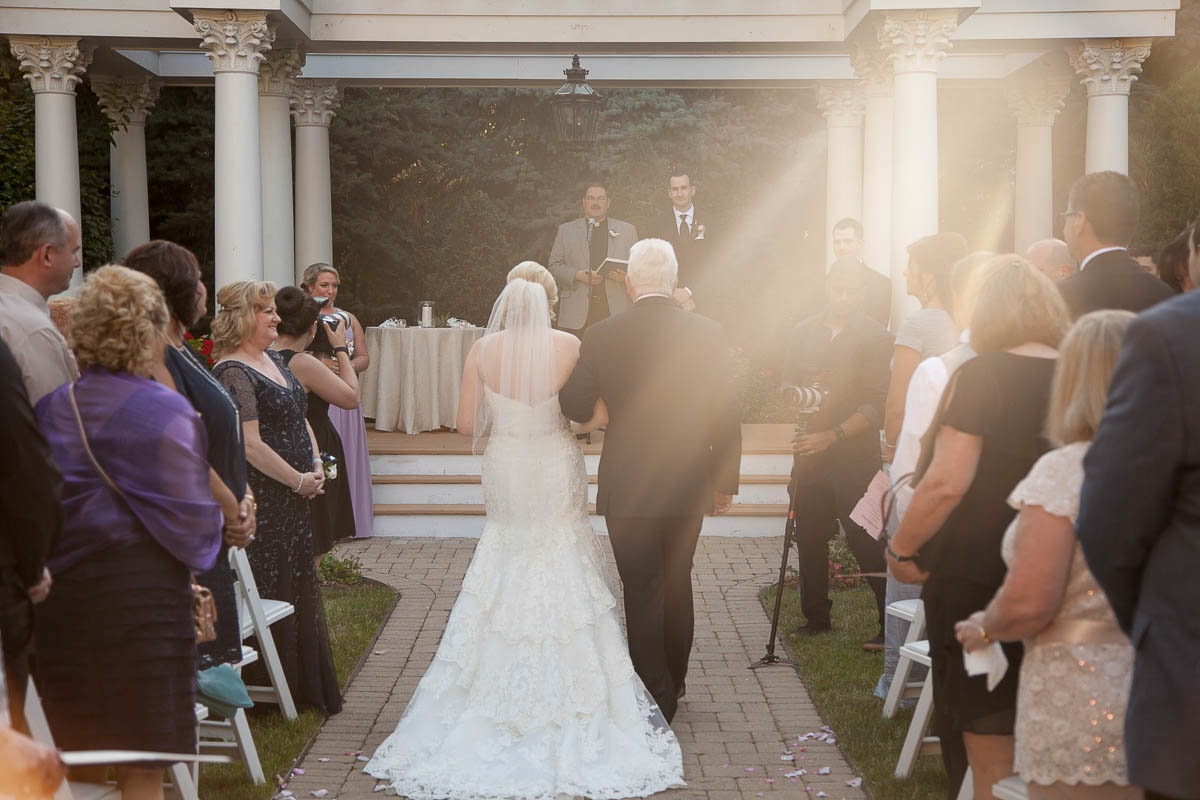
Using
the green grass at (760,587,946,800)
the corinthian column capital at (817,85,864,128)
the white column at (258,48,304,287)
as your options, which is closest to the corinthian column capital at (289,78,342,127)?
the white column at (258,48,304,287)

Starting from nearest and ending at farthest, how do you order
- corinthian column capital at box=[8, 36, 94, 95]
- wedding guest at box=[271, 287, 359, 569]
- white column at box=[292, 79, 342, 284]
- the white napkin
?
the white napkin, wedding guest at box=[271, 287, 359, 569], corinthian column capital at box=[8, 36, 94, 95], white column at box=[292, 79, 342, 284]

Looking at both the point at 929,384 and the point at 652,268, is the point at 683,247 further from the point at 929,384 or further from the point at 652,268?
the point at 929,384

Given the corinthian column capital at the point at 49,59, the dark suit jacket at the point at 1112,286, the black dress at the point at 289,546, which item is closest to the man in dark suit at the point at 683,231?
the black dress at the point at 289,546

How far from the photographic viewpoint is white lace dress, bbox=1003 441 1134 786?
9.48 ft

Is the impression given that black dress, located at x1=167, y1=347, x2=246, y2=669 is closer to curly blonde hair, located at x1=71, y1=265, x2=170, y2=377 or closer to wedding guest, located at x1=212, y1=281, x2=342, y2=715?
curly blonde hair, located at x1=71, y1=265, x2=170, y2=377

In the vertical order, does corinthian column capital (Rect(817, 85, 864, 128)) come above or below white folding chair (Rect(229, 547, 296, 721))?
above

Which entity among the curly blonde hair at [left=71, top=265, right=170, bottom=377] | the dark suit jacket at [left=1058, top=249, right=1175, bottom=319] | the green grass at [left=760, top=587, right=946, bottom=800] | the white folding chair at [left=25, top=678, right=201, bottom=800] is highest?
the dark suit jacket at [left=1058, top=249, right=1175, bottom=319]

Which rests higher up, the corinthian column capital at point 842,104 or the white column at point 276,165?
the corinthian column capital at point 842,104

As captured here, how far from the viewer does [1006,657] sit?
336cm

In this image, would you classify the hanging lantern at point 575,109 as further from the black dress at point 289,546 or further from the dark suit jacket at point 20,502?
the dark suit jacket at point 20,502

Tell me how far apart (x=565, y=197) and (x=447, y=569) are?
18.0 meters

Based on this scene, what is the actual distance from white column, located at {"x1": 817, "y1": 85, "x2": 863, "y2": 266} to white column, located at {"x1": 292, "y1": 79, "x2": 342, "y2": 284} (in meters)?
6.18

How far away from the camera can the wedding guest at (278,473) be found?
555cm

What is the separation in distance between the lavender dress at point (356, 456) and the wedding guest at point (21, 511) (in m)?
6.50
